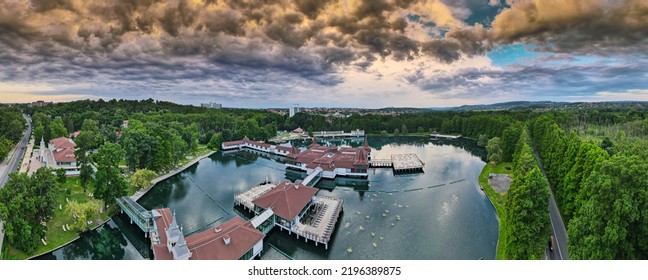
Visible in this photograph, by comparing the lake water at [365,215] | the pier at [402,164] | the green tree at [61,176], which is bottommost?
the lake water at [365,215]

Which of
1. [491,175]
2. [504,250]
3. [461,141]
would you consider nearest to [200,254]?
[504,250]

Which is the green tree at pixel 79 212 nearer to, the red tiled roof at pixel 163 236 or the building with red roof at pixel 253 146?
the red tiled roof at pixel 163 236

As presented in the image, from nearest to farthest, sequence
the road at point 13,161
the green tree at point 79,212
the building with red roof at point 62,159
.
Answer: the green tree at point 79,212 → the road at point 13,161 → the building with red roof at point 62,159

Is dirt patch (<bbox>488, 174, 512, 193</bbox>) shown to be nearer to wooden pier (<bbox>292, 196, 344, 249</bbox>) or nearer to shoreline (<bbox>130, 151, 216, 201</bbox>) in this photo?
wooden pier (<bbox>292, 196, 344, 249</bbox>)

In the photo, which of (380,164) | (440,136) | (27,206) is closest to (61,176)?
(27,206)

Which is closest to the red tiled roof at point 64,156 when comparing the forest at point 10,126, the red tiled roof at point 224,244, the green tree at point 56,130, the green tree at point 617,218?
the forest at point 10,126

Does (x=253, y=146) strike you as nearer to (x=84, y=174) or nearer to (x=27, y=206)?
(x=84, y=174)

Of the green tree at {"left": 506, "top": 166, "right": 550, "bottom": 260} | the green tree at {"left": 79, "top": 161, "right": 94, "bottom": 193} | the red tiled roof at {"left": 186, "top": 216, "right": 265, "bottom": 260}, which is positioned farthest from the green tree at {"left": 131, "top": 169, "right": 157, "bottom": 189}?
the green tree at {"left": 506, "top": 166, "right": 550, "bottom": 260}
